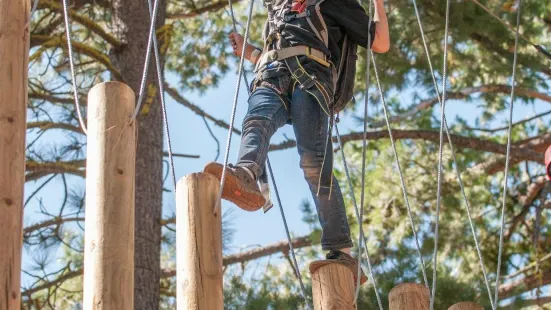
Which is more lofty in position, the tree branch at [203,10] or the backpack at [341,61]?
the tree branch at [203,10]

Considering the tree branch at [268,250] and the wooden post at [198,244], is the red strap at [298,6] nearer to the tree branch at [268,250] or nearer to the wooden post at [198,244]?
the wooden post at [198,244]

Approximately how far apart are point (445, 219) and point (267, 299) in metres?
1.69

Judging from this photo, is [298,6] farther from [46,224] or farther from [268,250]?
[268,250]

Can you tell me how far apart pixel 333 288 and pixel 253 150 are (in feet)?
1.94

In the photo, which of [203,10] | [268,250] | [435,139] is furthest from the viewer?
[268,250]

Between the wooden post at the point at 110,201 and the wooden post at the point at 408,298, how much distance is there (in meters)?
0.98

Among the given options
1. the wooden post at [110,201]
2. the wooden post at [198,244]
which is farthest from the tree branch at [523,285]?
the wooden post at [110,201]

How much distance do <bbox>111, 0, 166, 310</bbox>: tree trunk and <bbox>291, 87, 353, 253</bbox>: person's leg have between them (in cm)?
230

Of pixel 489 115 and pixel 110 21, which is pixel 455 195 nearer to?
pixel 489 115

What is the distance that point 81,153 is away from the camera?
7117mm

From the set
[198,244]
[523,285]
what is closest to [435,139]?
[523,285]

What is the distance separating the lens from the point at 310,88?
412cm

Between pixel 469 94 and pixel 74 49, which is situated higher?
pixel 469 94

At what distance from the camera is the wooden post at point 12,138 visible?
3127mm
